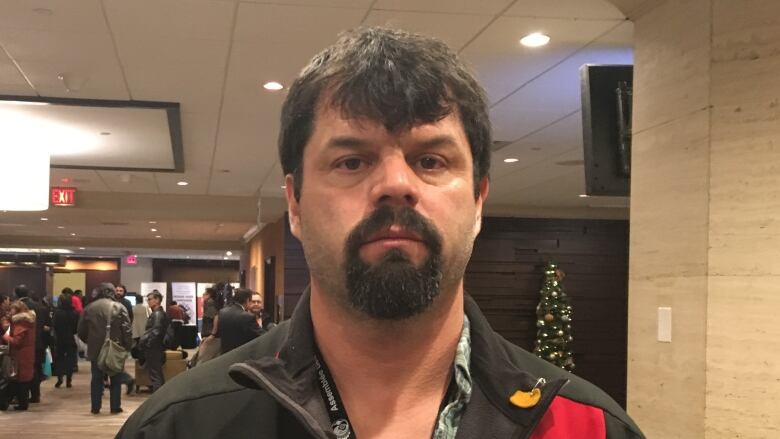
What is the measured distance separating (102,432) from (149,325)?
267cm

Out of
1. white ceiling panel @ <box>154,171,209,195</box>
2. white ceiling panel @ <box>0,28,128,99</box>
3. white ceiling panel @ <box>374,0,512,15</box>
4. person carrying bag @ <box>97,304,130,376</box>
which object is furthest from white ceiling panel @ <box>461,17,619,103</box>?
person carrying bag @ <box>97,304,130,376</box>

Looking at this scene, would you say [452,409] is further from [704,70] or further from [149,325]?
[149,325]

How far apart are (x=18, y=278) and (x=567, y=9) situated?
2236 cm

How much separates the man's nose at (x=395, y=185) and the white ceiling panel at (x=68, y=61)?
3506 millimetres

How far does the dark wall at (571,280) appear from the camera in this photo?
1151 centimetres

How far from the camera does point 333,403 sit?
103 centimetres

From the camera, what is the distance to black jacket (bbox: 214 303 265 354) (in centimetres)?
683

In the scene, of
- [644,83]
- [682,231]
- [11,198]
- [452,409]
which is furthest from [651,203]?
[11,198]

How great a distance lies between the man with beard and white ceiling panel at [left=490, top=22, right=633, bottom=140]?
2498mm

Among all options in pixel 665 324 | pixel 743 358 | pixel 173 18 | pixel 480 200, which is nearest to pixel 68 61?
pixel 173 18

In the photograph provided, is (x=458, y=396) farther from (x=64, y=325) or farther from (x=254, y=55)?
(x=64, y=325)

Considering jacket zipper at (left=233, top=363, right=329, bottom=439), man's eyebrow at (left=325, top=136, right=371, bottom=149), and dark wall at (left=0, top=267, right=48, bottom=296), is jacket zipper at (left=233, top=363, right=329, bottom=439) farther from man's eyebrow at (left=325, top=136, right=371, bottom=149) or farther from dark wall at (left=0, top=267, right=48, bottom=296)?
dark wall at (left=0, top=267, right=48, bottom=296)

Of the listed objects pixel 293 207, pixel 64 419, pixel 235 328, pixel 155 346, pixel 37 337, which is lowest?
pixel 64 419

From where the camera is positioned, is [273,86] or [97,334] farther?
[97,334]
